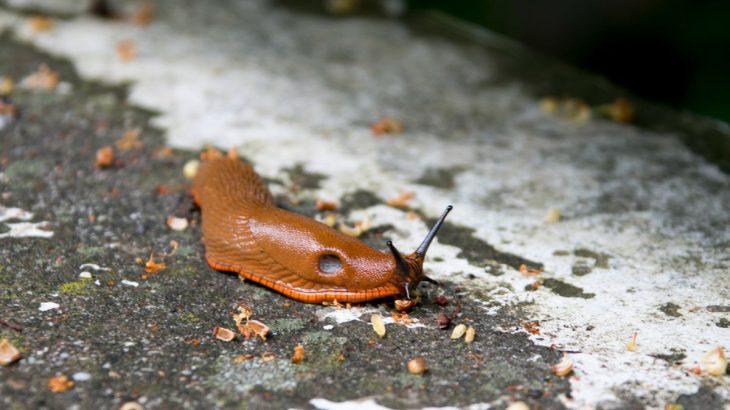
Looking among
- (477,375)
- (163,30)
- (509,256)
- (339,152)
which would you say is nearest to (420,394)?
(477,375)

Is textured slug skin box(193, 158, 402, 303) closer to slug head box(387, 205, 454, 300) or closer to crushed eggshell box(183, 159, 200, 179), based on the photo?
slug head box(387, 205, 454, 300)

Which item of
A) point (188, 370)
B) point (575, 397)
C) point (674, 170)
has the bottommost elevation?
point (188, 370)

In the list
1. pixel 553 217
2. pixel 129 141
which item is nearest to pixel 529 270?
pixel 553 217

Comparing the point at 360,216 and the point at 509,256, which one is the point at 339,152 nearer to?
the point at 360,216

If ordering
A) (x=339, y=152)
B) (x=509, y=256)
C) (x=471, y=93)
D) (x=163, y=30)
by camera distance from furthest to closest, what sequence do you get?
Answer: (x=163, y=30), (x=471, y=93), (x=339, y=152), (x=509, y=256)

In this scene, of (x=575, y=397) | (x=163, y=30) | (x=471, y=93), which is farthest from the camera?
(x=163, y=30)

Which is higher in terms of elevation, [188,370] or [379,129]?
[379,129]

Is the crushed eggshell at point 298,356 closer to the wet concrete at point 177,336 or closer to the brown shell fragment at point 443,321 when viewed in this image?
the wet concrete at point 177,336

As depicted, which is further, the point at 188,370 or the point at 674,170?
the point at 674,170

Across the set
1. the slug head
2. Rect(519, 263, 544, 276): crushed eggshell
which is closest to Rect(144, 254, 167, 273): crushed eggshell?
the slug head
